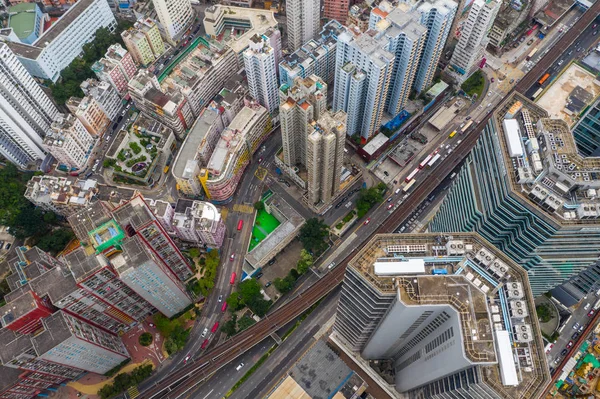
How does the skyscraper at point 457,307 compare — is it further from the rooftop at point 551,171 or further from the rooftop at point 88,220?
the rooftop at point 88,220

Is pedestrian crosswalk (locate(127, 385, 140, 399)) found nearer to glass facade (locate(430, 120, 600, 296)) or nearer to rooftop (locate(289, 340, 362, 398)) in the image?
rooftop (locate(289, 340, 362, 398))

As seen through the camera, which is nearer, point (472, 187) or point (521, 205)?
point (521, 205)

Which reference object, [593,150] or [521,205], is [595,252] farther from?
[593,150]

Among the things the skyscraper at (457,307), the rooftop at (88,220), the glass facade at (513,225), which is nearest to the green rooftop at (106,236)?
the rooftop at (88,220)

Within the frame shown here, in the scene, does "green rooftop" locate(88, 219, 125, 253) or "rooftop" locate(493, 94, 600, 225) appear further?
"green rooftop" locate(88, 219, 125, 253)

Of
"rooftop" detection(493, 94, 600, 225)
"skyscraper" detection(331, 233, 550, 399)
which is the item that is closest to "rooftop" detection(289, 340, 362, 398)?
"skyscraper" detection(331, 233, 550, 399)

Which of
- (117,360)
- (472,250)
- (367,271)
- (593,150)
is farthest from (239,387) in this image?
(593,150)
